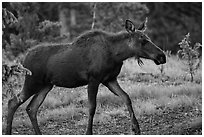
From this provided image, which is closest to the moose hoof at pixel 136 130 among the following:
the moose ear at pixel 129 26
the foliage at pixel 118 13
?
the moose ear at pixel 129 26

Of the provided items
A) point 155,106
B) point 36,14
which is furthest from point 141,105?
point 36,14

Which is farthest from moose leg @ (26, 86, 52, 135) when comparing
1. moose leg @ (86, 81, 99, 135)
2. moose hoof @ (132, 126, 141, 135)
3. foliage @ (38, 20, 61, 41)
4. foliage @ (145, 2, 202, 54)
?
foliage @ (145, 2, 202, 54)

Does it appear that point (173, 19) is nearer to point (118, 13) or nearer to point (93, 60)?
point (118, 13)

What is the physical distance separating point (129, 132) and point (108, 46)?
168 cm

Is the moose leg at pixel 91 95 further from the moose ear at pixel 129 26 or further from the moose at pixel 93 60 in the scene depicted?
the moose ear at pixel 129 26

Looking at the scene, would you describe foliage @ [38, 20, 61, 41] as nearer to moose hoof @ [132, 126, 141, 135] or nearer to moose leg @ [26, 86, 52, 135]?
moose leg @ [26, 86, 52, 135]

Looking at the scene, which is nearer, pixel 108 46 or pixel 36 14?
pixel 108 46

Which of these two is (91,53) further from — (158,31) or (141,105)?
(158,31)

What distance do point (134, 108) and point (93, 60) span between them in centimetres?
269

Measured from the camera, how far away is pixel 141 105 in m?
12.5

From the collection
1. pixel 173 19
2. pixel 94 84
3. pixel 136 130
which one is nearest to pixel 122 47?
pixel 94 84

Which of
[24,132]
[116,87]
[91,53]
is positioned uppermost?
[91,53]

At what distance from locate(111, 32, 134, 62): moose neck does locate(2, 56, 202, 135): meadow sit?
1.48m

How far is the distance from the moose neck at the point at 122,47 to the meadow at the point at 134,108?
4.85 feet
